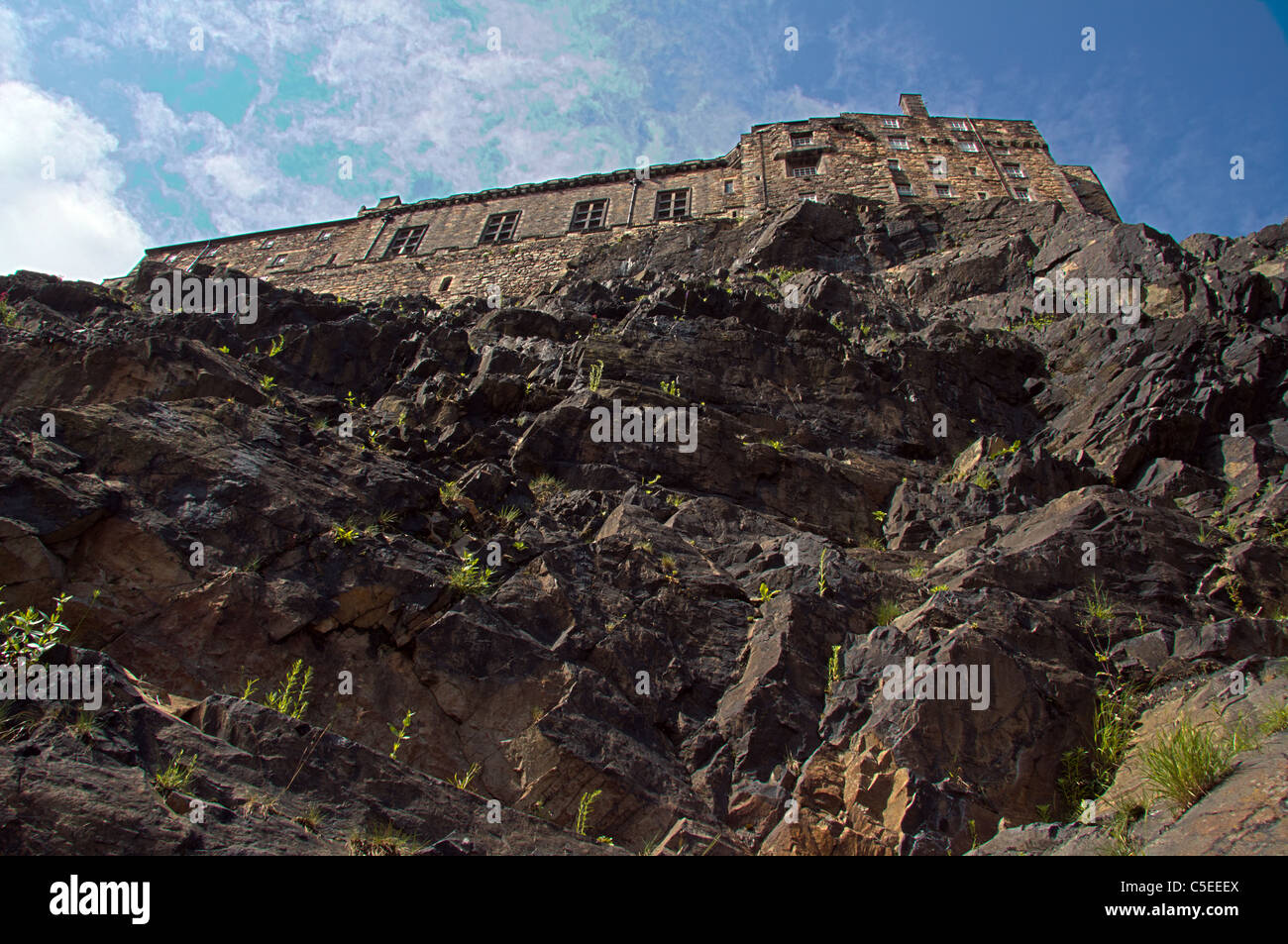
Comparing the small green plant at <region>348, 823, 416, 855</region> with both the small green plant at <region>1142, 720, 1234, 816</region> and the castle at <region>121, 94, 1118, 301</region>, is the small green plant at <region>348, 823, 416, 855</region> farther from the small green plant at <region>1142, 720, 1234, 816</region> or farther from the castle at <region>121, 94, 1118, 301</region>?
the castle at <region>121, 94, 1118, 301</region>

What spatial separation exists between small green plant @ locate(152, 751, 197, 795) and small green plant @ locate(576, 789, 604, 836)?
9.21ft

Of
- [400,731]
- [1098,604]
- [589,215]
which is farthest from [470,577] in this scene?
[589,215]

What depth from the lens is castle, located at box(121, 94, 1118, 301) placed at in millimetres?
30438

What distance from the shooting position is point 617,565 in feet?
29.4

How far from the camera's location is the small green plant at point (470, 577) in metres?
8.18

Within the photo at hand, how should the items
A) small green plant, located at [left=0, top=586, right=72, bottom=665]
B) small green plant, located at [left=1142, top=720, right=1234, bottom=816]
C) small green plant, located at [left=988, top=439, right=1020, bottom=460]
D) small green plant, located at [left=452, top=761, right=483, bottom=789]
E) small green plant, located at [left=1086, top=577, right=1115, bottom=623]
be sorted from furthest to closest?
small green plant, located at [left=988, top=439, right=1020, bottom=460] < small green plant, located at [left=1086, top=577, right=1115, bottom=623] < small green plant, located at [left=452, top=761, right=483, bottom=789] < small green plant, located at [left=0, top=586, right=72, bottom=665] < small green plant, located at [left=1142, top=720, right=1234, bottom=816]

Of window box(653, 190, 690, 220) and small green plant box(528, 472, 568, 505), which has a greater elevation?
window box(653, 190, 690, 220)

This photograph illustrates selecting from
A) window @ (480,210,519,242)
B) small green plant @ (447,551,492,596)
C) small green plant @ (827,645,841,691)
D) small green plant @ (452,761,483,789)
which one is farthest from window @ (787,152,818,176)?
small green plant @ (452,761,483,789)

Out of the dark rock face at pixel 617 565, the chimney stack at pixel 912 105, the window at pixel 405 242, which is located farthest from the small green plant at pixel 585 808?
the chimney stack at pixel 912 105

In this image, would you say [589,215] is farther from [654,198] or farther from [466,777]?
[466,777]

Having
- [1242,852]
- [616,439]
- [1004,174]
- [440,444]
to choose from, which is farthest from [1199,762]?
[1004,174]

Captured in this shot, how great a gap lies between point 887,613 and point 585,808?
12.7ft

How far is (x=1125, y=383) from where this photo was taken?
13.5 m
